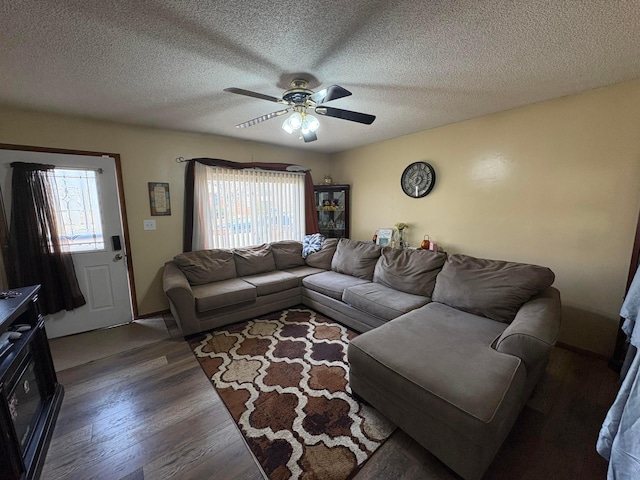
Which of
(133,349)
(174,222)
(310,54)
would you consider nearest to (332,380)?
(133,349)

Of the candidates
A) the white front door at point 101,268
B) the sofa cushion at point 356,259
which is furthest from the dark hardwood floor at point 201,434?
the sofa cushion at point 356,259

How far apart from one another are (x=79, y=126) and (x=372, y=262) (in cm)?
364

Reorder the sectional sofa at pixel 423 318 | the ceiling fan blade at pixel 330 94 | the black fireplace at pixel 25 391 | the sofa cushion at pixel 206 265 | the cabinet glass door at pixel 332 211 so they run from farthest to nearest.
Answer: the cabinet glass door at pixel 332 211
the sofa cushion at pixel 206 265
the ceiling fan blade at pixel 330 94
the sectional sofa at pixel 423 318
the black fireplace at pixel 25 391

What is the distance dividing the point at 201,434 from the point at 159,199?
277cm

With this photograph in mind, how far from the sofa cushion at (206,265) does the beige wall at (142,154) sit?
1.21 feet

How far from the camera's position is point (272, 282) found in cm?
326

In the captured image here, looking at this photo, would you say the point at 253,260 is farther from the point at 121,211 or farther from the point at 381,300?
the point at 381,300

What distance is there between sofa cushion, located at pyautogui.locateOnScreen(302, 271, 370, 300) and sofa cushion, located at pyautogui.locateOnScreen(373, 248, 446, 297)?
32cm

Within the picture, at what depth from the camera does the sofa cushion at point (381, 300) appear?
2361mm

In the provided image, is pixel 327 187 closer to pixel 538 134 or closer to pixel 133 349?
pixel 538 134

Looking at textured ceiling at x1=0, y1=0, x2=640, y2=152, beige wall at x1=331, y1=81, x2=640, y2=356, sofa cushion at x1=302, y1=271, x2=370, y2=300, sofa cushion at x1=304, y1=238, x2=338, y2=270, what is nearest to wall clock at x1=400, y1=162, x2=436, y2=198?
beige wall at x1=331, y1=81, x2=640, y2=356

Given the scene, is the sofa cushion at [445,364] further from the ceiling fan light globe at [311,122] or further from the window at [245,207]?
the window at [245,207]

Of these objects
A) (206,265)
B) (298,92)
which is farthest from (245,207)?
(298,92)

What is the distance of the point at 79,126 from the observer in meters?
2.72
